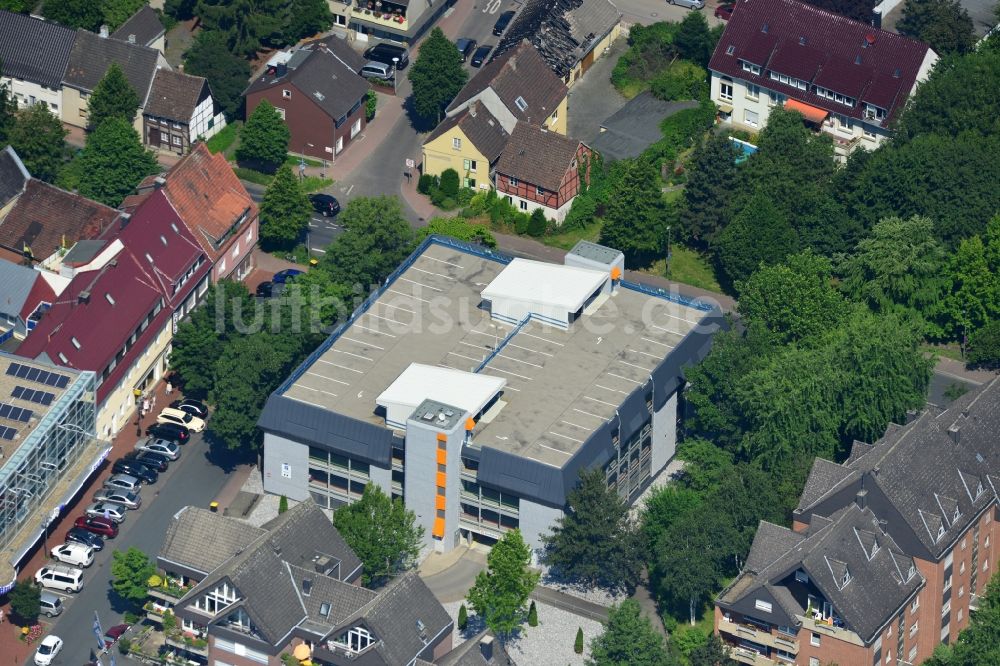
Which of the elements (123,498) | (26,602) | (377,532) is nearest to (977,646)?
(377,532)

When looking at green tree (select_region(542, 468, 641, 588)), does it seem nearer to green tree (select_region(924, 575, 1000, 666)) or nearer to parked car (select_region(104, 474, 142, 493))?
green tree (select_region(924, 575, 1000, 666))

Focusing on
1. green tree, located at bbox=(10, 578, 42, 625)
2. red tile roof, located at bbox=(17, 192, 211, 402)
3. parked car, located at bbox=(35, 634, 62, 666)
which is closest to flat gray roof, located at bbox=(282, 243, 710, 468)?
red tile roof, located at bbox=(17, 192, 211, 402)

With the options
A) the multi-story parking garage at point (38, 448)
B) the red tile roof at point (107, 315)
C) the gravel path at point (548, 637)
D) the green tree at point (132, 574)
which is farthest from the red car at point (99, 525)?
the gravel path at point (548, 637)

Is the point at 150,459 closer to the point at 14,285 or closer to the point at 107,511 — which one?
the point at 107,511

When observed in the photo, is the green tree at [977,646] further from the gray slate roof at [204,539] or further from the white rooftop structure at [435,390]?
the gray slate roof at [204,539]

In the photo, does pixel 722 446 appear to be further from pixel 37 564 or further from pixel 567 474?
pixel 37 564
